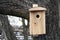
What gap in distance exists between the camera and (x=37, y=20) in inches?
79.9

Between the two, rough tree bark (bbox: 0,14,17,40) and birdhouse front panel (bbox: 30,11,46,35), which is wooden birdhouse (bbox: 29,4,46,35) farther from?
rough tree bark (bbox: 0,14,17,40)

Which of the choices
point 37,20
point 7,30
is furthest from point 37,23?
point 7,30

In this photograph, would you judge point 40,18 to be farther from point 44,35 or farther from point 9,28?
point 9,28

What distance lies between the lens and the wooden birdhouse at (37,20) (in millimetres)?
1954

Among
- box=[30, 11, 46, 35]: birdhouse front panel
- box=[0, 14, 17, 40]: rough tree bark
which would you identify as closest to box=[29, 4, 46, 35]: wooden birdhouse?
box=[30, 11, 46, 35]: birdhouse front panel

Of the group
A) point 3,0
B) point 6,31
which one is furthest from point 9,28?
point 3,0

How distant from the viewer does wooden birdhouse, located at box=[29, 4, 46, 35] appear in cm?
195

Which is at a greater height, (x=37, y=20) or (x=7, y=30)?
(x=37, y=20)

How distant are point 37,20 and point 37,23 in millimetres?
38

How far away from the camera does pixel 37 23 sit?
2016 millimetres

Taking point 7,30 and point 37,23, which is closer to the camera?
point 37,23

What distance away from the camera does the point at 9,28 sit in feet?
11.1

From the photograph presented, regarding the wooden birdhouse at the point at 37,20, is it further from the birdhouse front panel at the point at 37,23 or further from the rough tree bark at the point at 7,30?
the rough tree bark at the point at 7,30

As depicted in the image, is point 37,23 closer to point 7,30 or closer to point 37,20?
point 37,20
